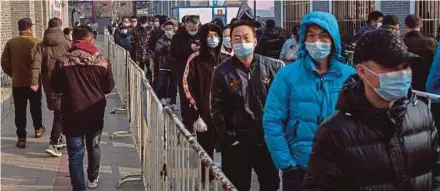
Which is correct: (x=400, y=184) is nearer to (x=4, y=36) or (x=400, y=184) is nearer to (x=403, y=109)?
(x=403, y=109)

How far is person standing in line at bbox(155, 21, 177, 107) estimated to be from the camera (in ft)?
43.6

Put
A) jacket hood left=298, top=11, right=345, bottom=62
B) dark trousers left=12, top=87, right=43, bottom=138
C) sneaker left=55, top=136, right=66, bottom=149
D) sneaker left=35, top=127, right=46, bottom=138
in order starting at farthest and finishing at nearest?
1. sneaker left=35, top=127, right=46, bottom=138
2. dark trousers left=12, top=87, right=43, bottom=138
3. sneaker left=55, top=136, right=66, bottom=149
4. jacket hood left=298, top=11, right=345, bottom=62

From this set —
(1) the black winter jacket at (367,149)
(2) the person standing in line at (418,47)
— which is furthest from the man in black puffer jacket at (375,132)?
(2) the person standing in line at (418,47)

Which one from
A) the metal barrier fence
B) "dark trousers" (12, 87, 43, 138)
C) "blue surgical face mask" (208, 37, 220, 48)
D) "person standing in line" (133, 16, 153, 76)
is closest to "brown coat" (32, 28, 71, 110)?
"dark trousers" (12, 87, 43, 138)

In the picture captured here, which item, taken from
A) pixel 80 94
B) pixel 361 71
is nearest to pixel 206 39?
pixel 80 94

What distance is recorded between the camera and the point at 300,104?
4.21m

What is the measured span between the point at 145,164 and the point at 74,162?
662 millimetres

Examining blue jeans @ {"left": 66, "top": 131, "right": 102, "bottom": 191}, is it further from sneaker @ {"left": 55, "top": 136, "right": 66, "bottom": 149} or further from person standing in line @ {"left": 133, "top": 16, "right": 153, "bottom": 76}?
person standing in line @ {"left": 133, "top": 16, "right": 153, "bottom": 76}

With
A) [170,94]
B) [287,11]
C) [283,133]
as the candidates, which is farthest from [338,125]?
[287,11]

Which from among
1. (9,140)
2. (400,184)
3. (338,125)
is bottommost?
(9,140)

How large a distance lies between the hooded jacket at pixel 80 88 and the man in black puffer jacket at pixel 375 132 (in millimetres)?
4115

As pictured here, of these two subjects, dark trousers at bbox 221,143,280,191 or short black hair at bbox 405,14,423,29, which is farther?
short black hair at bbox 405,14,423,29

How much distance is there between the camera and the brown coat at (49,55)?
8703 millimetres

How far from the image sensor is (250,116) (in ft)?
16.8
